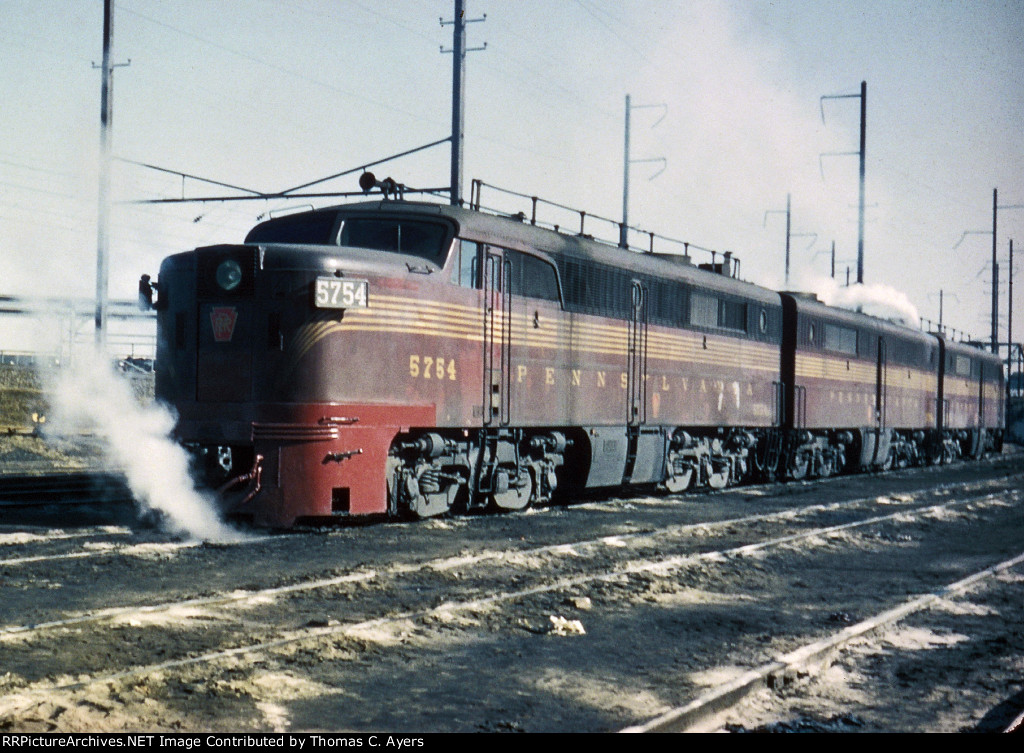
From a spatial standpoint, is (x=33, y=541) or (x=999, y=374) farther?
(x=999, y=374)

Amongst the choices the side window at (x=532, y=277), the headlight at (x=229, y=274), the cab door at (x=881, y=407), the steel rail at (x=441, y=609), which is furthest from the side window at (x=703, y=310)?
the cab door at (x=881, y=407)

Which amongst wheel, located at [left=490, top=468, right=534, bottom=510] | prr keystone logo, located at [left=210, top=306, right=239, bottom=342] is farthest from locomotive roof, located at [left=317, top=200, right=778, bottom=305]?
wheel, located at [left=490, top=468, right=534, bottom=510]

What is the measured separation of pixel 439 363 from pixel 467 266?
1324 mm

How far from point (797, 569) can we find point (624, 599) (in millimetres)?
2678

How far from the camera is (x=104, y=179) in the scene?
22.7 metres

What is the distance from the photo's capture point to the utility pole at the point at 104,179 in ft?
73.4

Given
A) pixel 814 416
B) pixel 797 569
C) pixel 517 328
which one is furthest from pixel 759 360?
pixel 797 569

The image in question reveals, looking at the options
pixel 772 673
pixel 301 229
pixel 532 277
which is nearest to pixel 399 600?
pixel 772 673

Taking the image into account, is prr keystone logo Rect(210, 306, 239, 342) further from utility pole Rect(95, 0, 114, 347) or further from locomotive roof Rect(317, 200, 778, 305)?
utility pole Rect(95, 0, 114, 347)

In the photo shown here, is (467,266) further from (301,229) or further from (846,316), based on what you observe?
(846,316)

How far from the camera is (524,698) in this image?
5.81 meters

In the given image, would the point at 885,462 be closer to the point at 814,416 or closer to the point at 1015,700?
the point at 814,416

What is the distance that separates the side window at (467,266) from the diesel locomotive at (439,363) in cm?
3

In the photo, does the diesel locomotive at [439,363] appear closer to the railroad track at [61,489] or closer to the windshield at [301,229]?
the windshield at [301,229]
